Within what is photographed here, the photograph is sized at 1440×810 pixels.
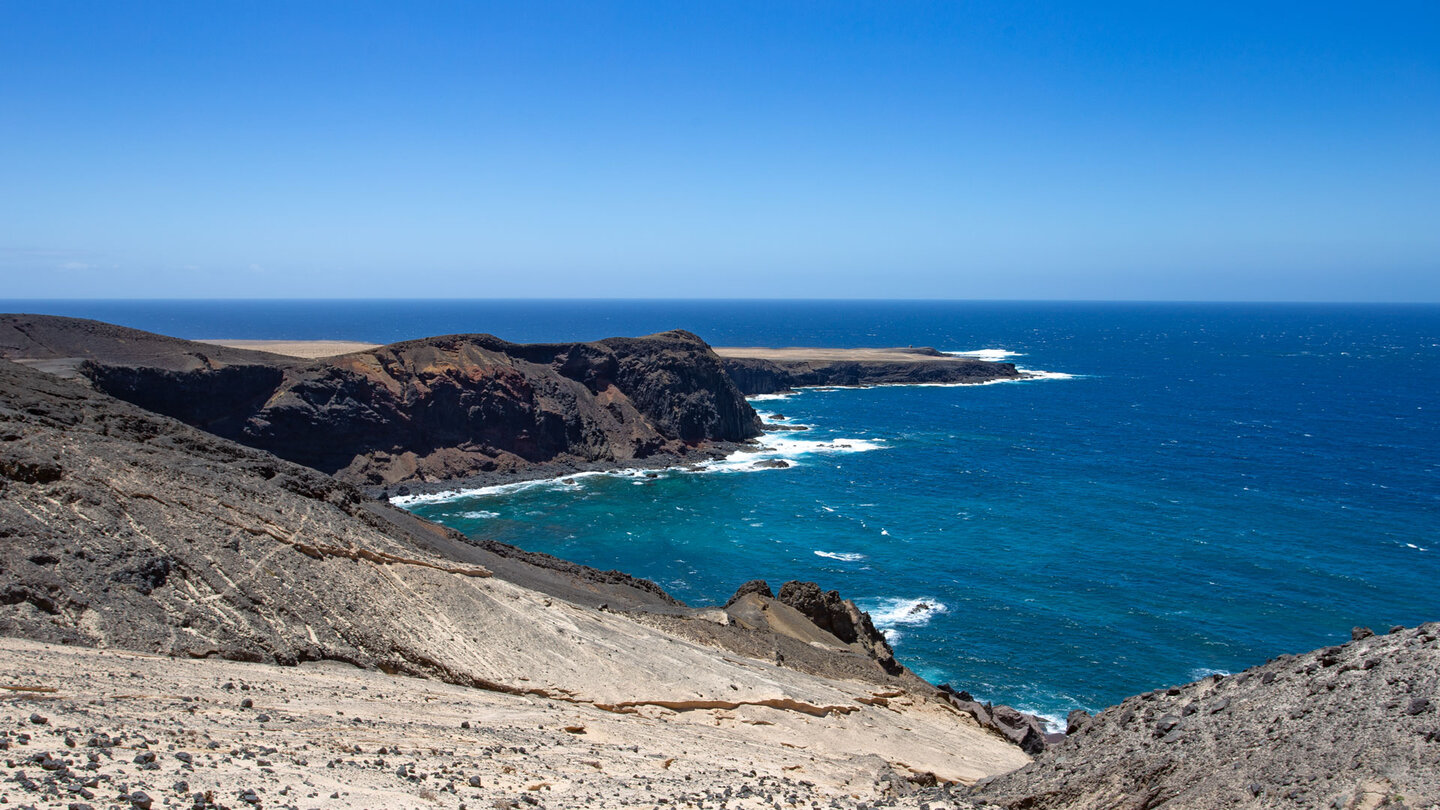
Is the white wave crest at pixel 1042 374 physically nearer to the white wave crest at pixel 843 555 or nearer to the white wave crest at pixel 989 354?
the white wave crest at pixel 989 354

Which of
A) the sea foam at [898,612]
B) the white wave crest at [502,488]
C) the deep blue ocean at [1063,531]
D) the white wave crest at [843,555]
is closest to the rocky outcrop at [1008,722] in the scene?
the deep blue ocean at [1063,531]

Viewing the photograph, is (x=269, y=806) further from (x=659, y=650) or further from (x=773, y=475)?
(x=773, y=475)

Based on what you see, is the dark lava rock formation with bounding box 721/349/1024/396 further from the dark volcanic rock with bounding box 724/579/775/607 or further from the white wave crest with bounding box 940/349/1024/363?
the dark volcanic rock with bounding box 724/579/775/607

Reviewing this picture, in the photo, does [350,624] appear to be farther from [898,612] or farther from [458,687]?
[898,612]

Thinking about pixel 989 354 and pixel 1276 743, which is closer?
pixel 1276 743

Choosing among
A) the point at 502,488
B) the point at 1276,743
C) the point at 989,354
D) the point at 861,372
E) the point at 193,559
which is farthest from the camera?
the point at 989,354

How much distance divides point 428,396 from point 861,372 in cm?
8502

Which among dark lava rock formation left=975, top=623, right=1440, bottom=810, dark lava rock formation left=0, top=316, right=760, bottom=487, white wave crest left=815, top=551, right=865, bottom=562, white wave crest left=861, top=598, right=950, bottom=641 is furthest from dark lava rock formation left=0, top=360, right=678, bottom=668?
dark lava rock formation left=0, top=316, right=760, bottom=487

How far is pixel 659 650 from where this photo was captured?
981 inches

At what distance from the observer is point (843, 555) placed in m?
53.3

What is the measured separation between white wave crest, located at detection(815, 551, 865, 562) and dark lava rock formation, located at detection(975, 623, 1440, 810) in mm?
34925

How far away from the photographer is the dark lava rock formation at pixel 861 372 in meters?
138

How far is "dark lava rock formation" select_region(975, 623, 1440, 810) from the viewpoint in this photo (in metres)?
12.1

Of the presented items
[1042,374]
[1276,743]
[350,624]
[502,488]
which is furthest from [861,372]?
[1276,743]
